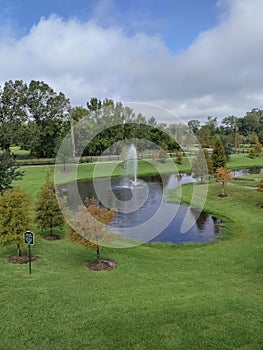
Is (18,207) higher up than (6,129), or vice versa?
(6,129)

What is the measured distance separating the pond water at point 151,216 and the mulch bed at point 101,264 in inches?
220

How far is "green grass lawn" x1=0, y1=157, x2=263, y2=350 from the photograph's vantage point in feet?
28.9

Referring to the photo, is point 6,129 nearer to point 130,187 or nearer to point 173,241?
point 130,187

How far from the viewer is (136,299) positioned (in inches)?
445

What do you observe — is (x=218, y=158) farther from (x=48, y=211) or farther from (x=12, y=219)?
(x=12, y=219)

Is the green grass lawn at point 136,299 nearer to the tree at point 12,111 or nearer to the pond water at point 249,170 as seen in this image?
the pond water at point 249,170

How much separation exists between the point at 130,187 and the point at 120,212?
11.9 metres

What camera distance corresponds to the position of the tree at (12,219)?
15398 mm

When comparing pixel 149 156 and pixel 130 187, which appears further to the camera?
pixel 149 156

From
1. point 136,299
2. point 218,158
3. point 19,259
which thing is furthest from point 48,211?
point 218,158

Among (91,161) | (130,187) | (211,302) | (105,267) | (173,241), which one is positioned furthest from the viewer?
(91,161)

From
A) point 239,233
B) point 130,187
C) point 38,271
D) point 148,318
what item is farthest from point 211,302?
point 130,187

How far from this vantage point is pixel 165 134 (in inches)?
2721

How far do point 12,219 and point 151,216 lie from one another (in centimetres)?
1347
